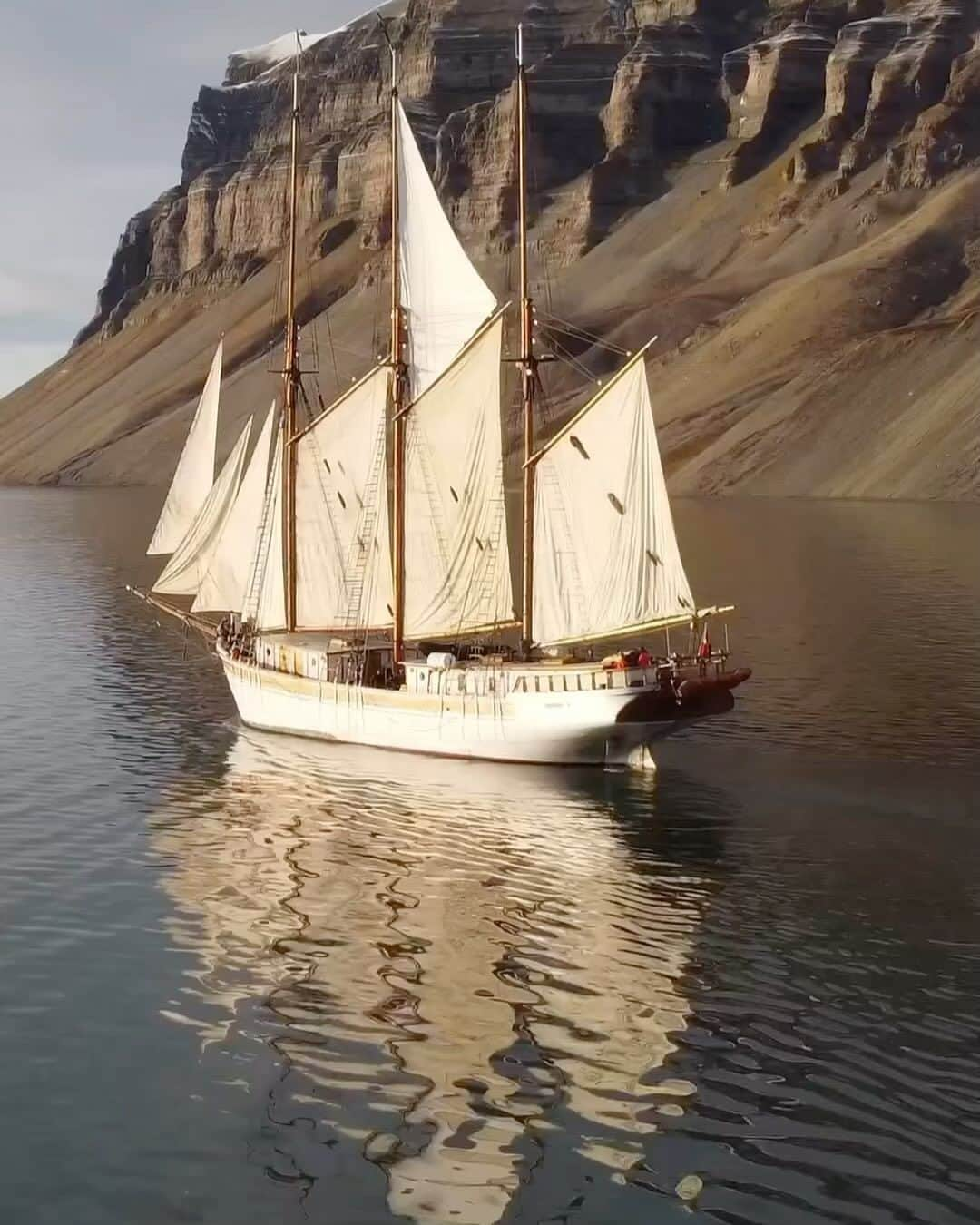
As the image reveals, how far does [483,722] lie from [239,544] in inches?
472

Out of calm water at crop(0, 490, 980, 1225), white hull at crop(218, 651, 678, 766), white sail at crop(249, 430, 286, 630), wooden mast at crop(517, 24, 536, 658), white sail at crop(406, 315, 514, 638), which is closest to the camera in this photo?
calm water at crop(0, 490, 980, 1225)

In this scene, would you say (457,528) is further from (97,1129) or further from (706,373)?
(706,373)

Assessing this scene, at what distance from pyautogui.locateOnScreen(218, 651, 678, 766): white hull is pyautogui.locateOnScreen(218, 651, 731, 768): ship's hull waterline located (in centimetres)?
2

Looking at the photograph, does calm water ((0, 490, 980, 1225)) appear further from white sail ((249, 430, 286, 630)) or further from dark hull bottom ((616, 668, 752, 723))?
white sail ((249, 430, 286, 630))

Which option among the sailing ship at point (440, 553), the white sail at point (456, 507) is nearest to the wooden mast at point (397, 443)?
the sailing ship at point (440, 553)

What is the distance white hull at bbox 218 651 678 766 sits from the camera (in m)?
42.9

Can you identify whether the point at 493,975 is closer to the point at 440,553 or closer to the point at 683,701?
the point at 683,701

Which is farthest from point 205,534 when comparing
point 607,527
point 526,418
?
point 607,527

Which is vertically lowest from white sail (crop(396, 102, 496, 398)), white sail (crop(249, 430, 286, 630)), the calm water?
the calm water

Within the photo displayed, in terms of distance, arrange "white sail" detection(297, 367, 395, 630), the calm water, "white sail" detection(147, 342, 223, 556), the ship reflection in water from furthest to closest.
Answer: "white sail" detection(147, 342, 223, 556)
"white sail" detection(297, 367, 395, 630)
the ship reflection in water
the calm water

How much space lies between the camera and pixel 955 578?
81.9 metres

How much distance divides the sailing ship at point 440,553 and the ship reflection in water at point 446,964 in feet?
6.62

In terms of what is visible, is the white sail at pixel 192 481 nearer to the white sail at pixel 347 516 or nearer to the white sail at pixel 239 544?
the white sail at pixel 239 544

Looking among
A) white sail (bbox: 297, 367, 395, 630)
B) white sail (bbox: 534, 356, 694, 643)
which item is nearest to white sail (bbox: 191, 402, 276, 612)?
white sail (bbox: 297, 367, 395, 630)
